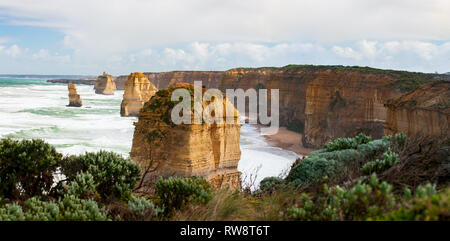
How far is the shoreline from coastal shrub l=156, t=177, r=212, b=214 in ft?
91.9

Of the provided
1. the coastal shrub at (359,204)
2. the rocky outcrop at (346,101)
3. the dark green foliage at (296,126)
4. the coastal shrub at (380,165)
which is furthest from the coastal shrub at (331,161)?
the dark green foliage at (296,126)

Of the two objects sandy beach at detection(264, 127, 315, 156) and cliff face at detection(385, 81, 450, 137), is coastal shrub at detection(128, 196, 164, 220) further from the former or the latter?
sandy beach at detection(264, 127, 315, 156)

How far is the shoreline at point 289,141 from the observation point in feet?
118

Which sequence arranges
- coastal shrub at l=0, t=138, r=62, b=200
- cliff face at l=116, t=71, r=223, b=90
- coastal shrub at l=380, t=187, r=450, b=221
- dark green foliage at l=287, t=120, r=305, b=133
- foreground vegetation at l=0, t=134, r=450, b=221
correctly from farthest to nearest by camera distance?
cliff face at l=116, t=71, r=223, b=90
dark green foliage at l=287, t=120, r=305, b=133
coastal shrub at l=0, t=138, r=62, b=200
foreground vegetation at l=0, t=134, r=450, b=221
coastal shrub at l=380, t=187, r=450, b=221

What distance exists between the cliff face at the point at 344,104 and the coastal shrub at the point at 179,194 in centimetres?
2849

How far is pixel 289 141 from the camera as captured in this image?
4034 cm

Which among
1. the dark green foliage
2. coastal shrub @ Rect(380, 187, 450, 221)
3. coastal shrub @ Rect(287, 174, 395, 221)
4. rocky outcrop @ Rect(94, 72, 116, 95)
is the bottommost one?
the dark green foliage

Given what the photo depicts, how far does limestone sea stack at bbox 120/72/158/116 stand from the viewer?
176 ft

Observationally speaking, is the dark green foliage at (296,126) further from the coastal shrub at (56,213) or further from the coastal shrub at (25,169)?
the coastal shrub at (56,213)

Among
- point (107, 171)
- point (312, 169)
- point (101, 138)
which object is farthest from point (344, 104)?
point (107, 171)

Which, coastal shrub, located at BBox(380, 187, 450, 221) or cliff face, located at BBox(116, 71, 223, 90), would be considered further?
cliff face, located at BBox(116, 71, 223, 90)

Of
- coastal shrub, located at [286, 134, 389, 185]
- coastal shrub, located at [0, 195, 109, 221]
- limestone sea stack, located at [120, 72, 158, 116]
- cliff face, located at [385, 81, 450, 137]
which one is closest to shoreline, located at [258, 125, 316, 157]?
cliff face, located at [385, 81, 450, 137]

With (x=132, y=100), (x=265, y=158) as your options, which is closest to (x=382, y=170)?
(x=265, y=158)
